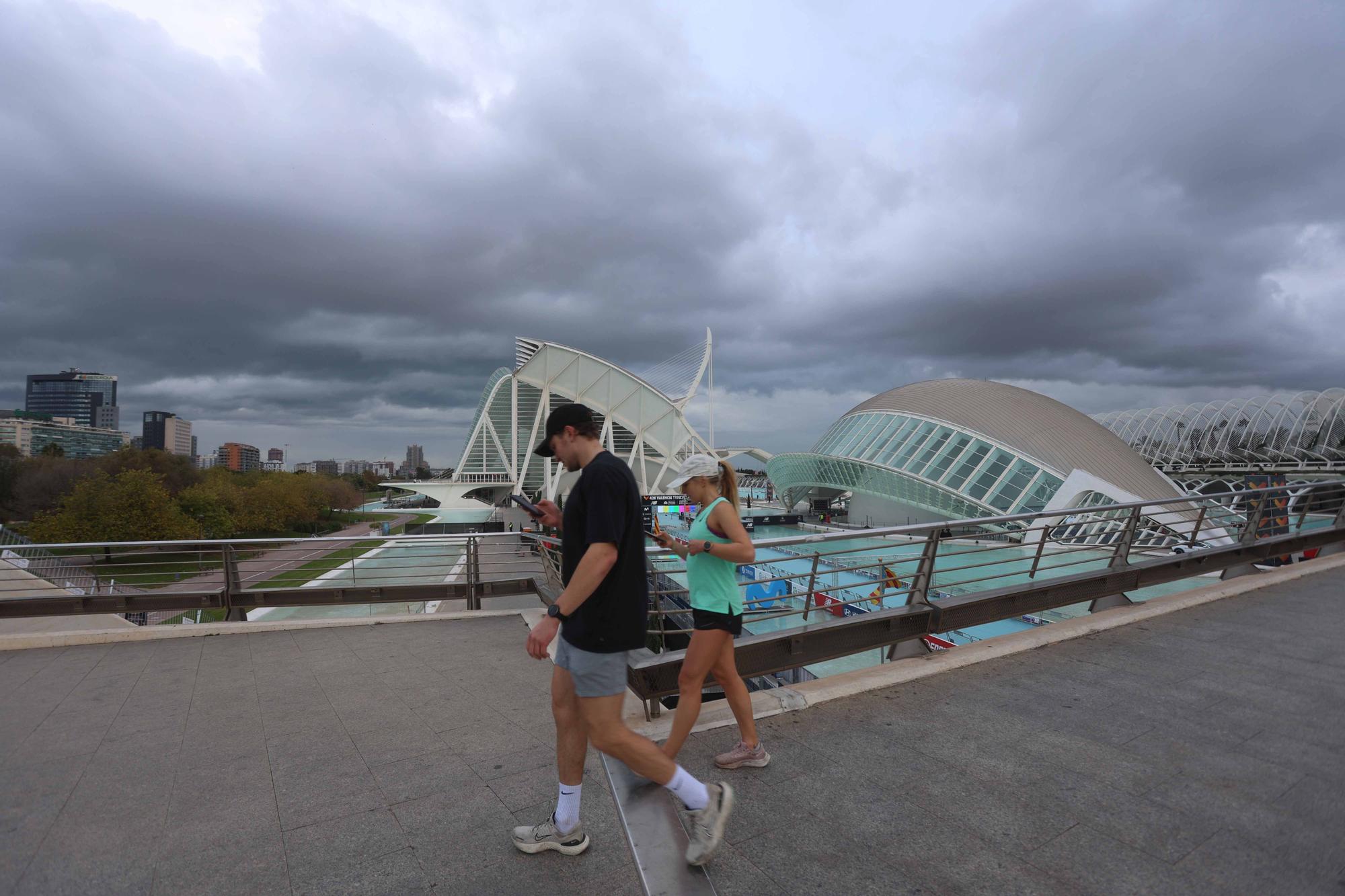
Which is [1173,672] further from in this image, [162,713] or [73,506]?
[73,506]

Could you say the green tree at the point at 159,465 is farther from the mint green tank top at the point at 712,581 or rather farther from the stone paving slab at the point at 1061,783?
the stone paving slab at the point at 1061,783

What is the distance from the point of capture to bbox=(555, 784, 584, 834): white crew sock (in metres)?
2.62

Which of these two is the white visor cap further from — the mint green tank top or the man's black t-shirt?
the man's black t-shirt

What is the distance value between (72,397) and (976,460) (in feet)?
758

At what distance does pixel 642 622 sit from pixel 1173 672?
14.0 feet

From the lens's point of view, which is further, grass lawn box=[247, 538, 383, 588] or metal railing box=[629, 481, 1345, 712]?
grass lawn box=[247, 538, 383, 588]

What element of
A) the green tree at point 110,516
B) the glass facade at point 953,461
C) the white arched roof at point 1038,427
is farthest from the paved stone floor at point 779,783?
the green tree at point 110,516

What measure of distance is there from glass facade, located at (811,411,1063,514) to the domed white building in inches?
A: 1.7

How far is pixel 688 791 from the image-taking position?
2490 mm

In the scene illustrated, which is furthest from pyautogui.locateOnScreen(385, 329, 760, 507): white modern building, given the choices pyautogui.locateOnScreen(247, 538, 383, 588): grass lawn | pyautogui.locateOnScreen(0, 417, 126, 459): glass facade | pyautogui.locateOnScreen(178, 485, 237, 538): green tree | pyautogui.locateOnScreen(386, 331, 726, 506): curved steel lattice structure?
pyautogui.locateOnScreen(0, 417, 126, 459): glass facade

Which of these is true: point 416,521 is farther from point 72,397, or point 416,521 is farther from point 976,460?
point 72,397

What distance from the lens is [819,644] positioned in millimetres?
4598

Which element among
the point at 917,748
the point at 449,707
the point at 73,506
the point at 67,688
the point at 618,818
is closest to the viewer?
the point at 618,818

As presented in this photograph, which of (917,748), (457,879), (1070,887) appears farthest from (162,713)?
(1070,887)
